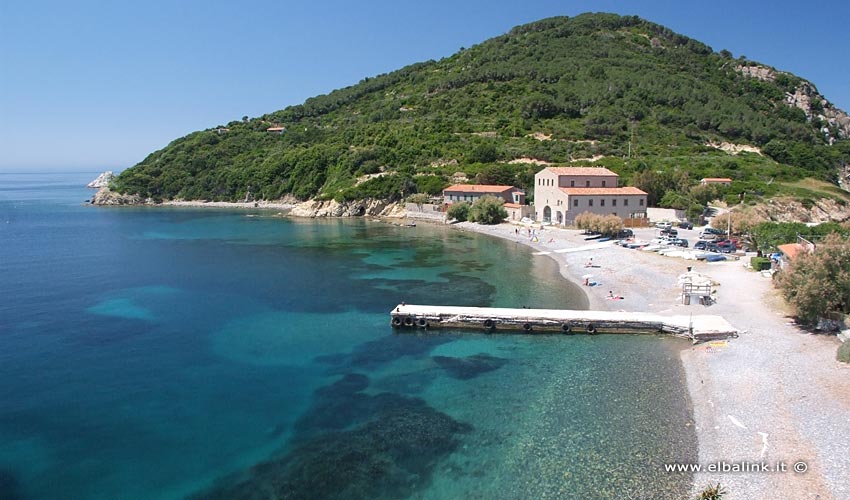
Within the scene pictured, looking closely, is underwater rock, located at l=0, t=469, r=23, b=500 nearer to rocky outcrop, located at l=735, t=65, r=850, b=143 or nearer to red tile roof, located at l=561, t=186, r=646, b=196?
red tile roof, located at l=561, t=186, r=646, b=196

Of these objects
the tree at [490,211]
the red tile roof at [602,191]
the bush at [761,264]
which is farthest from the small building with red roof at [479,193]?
the bush at [761,264]

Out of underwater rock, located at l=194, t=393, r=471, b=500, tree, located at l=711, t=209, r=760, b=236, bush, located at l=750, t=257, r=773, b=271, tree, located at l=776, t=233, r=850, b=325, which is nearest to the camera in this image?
underwater rock, located at l=194, t=393, r=471, b=500

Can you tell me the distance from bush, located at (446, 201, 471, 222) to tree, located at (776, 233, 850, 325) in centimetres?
5300

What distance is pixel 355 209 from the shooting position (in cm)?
9456

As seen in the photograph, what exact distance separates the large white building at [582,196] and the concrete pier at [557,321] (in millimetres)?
35051

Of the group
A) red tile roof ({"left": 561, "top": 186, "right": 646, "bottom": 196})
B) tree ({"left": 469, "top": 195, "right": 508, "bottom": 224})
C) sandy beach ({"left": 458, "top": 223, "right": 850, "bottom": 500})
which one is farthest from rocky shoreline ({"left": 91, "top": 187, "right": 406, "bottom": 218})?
sandy beach ({"left": 458, "top": 223, "right": 850, "bottom": 500})

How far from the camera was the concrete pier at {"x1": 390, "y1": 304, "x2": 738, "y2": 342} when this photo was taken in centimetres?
2758

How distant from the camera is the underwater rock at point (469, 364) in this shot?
24078 mm

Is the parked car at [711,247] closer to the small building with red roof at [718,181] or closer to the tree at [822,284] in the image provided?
the tree at [822,284]

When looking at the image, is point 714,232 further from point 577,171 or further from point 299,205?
point 299,205

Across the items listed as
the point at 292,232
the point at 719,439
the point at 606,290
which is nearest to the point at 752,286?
the point at 606,290

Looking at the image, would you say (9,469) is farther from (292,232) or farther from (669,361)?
(292,232)

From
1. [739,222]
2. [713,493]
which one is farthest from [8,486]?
[739,222]

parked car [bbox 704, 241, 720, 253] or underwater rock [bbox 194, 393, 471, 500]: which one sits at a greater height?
parked car [bbox 704, 241, 720, 253]
